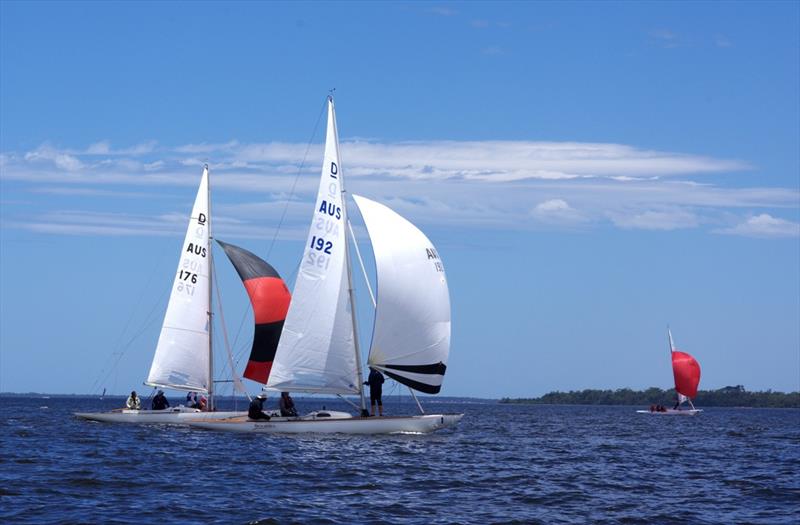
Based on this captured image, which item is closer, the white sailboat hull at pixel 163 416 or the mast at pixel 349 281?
the mast at pixel 349 281

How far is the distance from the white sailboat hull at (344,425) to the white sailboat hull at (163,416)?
5786mm

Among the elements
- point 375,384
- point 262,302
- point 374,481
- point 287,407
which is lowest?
point 374,481

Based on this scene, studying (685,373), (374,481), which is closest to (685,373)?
(685,373)

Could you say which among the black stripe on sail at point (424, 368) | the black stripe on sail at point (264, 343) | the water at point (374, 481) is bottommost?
the water at point (374, 481)

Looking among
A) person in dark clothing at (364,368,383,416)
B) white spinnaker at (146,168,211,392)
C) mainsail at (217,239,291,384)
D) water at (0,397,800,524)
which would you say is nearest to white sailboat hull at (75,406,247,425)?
white spinnaker at (146,168,211,392)

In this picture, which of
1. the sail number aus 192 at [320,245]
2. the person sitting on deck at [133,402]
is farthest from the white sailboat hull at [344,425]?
the person sitting on deck at [133,402]

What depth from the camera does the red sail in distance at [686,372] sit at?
96375 mm

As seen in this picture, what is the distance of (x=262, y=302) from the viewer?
48469 mm

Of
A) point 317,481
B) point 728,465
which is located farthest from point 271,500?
point 728,465

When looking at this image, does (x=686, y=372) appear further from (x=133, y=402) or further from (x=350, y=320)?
(x=350, y=320)

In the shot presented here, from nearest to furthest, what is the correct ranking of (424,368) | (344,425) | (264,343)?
(344,425) < (424,368) < (264,343)

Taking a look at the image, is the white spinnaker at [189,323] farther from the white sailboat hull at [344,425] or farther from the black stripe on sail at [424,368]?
the black stripe on sail at [424,368]

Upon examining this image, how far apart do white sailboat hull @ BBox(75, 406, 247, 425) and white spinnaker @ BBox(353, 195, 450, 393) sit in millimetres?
9538

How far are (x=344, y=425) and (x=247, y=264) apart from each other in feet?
45.6
